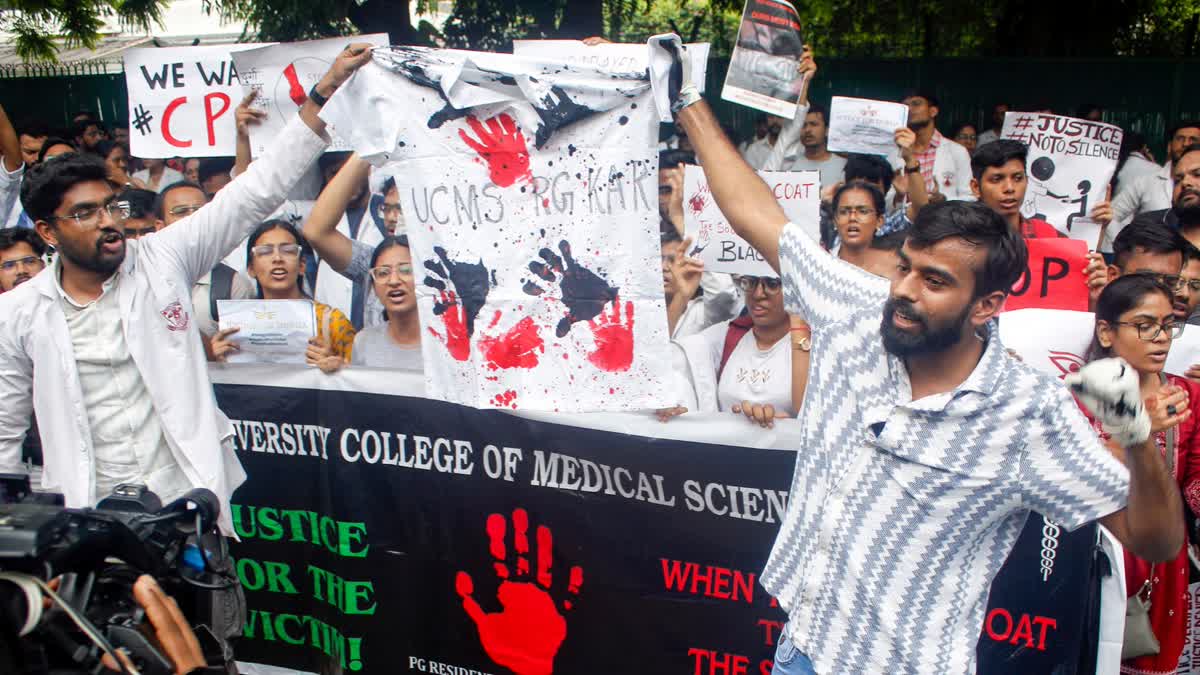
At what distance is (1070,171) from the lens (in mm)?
5270

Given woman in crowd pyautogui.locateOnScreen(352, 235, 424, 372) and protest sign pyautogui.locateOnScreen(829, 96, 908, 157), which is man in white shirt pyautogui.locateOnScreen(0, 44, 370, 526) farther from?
protest sign pyautogui.locateOnScreen(829, 96, 908, 157)

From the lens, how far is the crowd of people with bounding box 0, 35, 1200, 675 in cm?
251

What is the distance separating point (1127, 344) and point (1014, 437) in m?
1.22

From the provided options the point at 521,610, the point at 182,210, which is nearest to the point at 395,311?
the point at 521,610

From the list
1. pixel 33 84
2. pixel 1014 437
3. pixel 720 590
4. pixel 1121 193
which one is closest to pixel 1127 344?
pixel 1014 437

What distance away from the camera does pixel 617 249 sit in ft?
12.4

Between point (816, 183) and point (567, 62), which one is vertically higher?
point (567, 62)

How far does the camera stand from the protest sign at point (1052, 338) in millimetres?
3703

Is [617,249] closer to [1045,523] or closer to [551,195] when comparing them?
[551,195]

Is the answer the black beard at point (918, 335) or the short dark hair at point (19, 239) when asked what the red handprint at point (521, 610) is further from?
the short dark hair at point (19, 239)

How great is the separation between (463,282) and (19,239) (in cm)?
225

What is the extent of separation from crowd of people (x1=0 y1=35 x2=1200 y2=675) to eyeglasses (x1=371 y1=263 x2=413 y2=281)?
11 mm

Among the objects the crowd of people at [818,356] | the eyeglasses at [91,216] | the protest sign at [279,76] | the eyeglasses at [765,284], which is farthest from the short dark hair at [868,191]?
the eyeglasses at [91,216]

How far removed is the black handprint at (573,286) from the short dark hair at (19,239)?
241 cm
